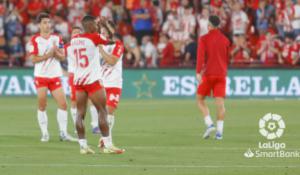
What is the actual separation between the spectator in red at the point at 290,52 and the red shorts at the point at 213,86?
46.3 feet

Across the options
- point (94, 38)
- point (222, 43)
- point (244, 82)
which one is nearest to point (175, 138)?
point (222, 43)

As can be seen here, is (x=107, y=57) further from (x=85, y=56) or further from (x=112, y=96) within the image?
(x=112, y=96)

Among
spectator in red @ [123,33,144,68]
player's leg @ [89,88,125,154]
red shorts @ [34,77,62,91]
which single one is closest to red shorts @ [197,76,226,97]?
red shorts @ [34,77,62,91]

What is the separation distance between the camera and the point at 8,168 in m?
14.7

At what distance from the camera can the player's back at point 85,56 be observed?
53.8 feet

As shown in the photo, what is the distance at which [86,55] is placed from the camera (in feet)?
53.8

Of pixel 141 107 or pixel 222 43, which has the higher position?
pixel 222 43

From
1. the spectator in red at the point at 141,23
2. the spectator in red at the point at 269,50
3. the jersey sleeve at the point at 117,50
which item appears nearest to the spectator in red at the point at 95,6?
the spectator in red at the point at 141,23

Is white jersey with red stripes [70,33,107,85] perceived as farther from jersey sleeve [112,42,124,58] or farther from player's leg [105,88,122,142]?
player's leg [105,88,122,142]

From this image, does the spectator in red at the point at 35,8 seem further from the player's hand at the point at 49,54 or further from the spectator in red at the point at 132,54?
the player's hand at the point at 49,54

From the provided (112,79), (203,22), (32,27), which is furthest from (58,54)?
(32,27)

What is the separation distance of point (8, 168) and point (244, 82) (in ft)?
64.1

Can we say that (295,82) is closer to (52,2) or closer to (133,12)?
(133,12)

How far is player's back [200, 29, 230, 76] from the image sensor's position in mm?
19656
